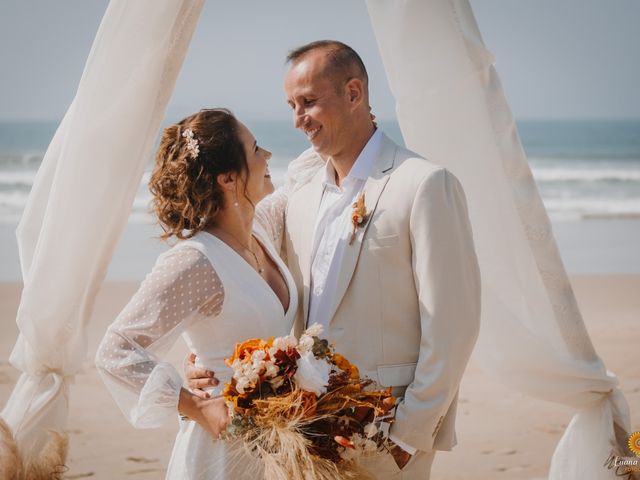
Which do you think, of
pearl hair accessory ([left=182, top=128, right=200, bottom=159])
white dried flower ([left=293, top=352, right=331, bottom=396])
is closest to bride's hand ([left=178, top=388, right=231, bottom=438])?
white dried flower ([left=293, top=352, right=331, bottom=396])

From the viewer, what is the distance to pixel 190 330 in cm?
314

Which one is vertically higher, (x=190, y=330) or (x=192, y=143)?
(x=192, y=143)

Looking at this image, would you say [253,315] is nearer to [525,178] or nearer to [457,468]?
[525,178]

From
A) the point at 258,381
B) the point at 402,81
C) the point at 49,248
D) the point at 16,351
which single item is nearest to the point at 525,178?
the point at 402,81

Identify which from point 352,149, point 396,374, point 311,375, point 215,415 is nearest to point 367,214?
point 352,149

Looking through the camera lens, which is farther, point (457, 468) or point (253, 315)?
point (457, 468)

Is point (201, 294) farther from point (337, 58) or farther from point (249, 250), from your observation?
point (337, 58)

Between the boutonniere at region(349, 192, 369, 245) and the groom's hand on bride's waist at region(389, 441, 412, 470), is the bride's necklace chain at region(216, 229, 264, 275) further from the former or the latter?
the groom's hand on bride's waist at region(389, 441, 412, 470)

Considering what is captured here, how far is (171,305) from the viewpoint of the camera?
292 centimetres

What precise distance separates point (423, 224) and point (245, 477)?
114 cm

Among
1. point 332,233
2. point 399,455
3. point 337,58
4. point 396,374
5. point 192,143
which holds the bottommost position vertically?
point 399,455

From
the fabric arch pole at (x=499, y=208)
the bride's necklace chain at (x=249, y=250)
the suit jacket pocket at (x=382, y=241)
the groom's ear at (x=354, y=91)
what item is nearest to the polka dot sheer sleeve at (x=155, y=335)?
the bride's necklace chain at (x=249, y=250)

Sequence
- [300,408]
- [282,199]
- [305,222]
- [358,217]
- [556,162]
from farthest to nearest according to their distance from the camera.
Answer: [556,162] → [282,199] → [305,222] → [358,217] → [300,408]

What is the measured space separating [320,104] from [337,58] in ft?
0.68
